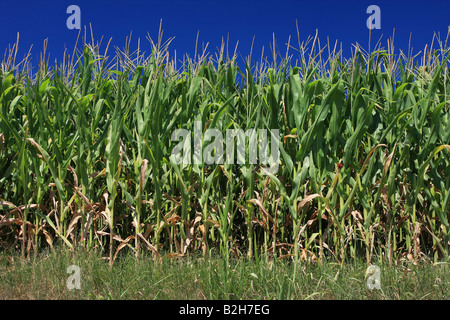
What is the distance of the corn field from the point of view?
279 centimetres

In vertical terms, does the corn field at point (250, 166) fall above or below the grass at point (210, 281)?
above

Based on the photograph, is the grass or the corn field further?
the corn field

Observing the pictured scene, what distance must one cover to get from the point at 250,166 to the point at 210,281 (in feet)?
3.08

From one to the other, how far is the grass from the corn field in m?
0.20

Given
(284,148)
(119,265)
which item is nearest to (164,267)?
(119,265)

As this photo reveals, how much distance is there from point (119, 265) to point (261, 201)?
3.93 feet

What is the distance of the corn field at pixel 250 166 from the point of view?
2.79m

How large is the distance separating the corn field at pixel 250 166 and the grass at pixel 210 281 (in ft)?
0.64

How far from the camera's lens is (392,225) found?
116 inches

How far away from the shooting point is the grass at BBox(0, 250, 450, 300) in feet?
7.38

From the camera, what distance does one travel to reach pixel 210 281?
2.25 meters

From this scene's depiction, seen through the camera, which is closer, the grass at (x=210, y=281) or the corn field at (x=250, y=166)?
the grass at (x=210, y=281)

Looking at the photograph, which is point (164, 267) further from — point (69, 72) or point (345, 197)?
point (69, 72)

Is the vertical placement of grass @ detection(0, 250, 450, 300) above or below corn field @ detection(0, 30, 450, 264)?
below
